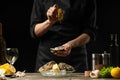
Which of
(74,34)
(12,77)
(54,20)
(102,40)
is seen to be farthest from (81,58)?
(102,40)

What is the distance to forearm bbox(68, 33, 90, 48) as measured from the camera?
9.22ft

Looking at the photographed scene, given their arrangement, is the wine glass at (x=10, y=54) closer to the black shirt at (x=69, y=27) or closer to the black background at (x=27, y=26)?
the black shirt at (x=69, y=27)

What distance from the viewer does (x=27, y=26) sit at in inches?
179

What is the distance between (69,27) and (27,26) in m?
1.68

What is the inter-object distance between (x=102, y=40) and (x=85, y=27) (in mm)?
1478

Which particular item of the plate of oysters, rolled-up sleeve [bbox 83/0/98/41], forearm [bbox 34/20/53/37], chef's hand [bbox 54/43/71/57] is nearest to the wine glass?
the plate of oysters

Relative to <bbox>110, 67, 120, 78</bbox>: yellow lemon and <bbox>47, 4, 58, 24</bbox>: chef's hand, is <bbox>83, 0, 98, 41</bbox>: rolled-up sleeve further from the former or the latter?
<bbox>110, 67, 120, 78</bbox>: yellow lemon

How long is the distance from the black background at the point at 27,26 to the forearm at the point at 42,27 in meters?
1.55

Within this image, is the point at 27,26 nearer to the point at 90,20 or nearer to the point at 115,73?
the point at 90,20

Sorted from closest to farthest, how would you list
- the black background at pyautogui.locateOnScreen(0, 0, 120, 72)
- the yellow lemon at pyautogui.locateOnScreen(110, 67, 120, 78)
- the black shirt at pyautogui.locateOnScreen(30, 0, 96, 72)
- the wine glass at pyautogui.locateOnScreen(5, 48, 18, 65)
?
the yellow lemon at pyautogui.locateOnScreen(110, 67, 120, 78), the wine glass at pyautogui.locateOnScreen(5, 48, 18, 65), the black shirt at pyautogui.locateOnScreen(30, 0, 96, 72), the black background at pyautogui.locateOnScreen(0, 0, 120, 72)

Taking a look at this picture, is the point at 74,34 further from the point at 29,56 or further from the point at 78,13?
the point at 29,56

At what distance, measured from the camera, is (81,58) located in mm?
2936

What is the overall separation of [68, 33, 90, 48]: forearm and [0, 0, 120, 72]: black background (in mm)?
1471

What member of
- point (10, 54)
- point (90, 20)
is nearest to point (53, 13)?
point (90, 20)
